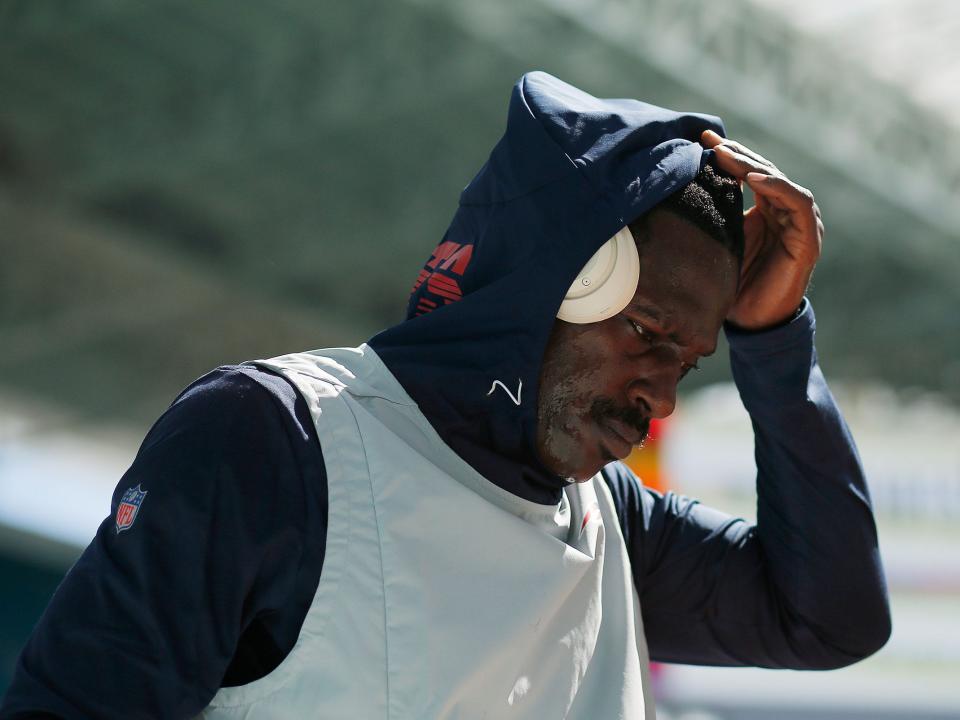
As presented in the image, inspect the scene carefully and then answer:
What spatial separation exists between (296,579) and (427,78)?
9.08 m

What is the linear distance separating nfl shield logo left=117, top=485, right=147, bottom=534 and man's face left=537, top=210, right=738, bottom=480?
1.68 feet

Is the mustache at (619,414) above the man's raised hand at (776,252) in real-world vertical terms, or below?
below

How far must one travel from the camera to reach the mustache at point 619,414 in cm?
161

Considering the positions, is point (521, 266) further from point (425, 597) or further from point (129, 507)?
point (129, 507)

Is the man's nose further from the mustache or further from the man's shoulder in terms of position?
the man's shoulder

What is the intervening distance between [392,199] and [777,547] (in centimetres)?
1217

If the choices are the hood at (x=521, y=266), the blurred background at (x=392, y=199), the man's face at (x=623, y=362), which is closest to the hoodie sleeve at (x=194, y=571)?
the hood at (x=521, y=266)

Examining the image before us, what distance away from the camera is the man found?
133cm

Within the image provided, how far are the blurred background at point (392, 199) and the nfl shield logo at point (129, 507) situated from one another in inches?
157

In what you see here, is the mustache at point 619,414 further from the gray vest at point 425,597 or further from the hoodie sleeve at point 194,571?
the hoodie sleeve at point 194,571

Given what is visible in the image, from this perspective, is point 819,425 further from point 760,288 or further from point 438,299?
point 438,299

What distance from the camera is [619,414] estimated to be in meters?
1.62

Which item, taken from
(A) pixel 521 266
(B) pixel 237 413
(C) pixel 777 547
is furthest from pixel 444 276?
(C) pixel 777 547

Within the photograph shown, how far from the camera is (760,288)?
188 centimetres
